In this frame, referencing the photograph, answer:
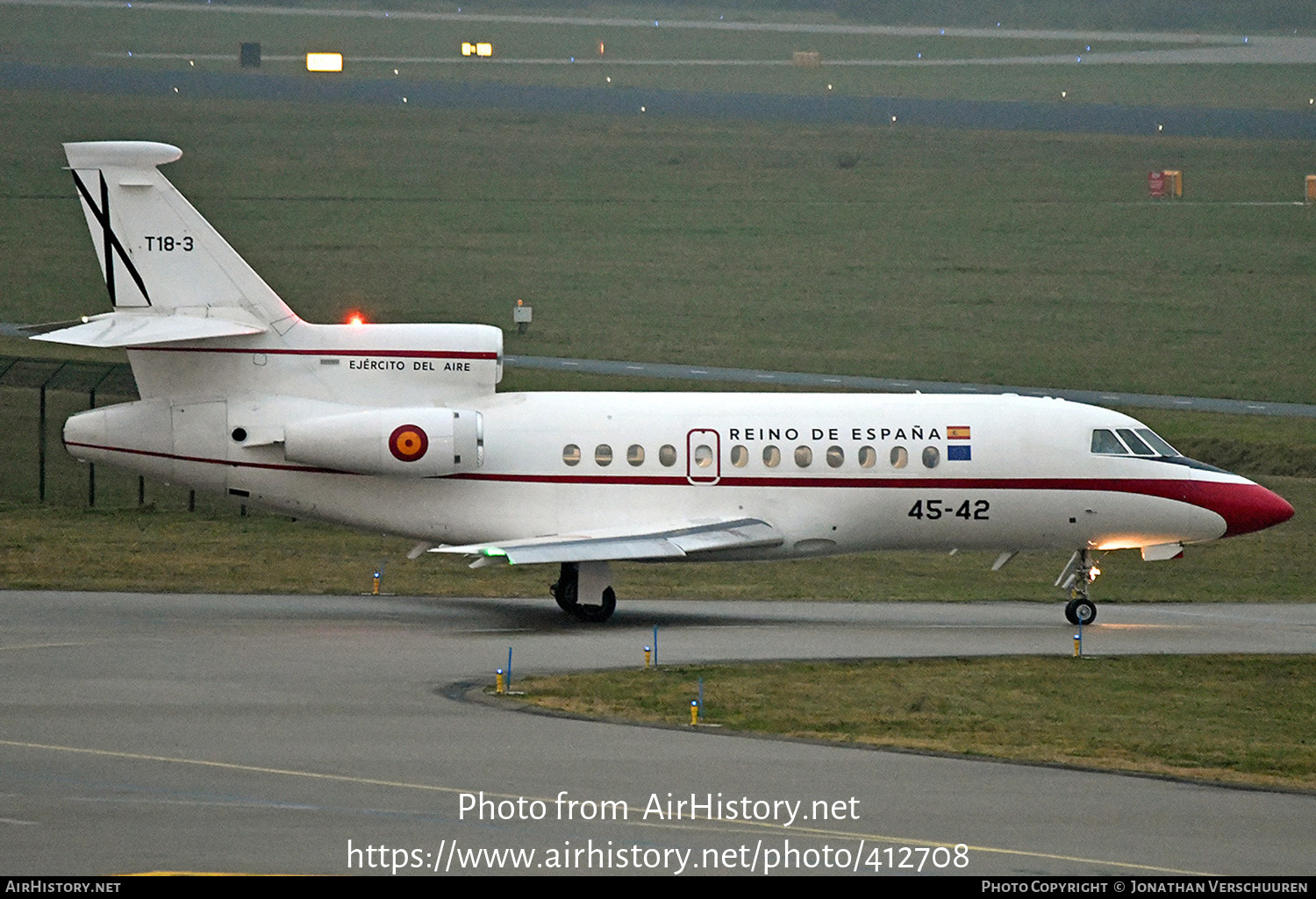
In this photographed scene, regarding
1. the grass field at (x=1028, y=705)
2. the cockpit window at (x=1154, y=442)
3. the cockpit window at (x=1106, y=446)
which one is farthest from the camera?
the cockpit window at (x=1154, y=442)

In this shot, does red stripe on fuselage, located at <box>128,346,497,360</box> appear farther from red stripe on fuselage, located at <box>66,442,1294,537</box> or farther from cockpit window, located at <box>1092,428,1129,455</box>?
cockpit window, located at <box>1092,428,1129,455</box>

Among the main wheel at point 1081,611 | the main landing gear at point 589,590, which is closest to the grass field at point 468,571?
the main landing gear at point 589,590

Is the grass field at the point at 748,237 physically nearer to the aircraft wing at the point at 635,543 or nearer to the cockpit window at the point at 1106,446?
the cockpit window at the point at 1106,446

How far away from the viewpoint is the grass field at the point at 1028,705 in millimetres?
23438

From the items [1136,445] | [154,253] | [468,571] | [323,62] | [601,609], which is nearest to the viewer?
[601,609]

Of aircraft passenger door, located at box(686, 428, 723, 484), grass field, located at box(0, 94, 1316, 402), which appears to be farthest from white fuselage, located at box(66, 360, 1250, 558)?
grass field, located at box(0, 94, 1316, 402)

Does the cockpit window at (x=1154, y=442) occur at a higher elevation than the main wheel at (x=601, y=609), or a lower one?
higher

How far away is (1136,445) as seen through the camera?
113 ft

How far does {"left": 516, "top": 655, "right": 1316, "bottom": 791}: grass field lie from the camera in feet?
76.9

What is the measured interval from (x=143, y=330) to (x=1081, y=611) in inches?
634

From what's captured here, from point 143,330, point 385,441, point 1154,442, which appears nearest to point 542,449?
point 385,441

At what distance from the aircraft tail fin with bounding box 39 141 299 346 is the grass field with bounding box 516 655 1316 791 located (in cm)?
1040

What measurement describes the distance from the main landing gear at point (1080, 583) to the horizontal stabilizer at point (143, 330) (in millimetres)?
14287

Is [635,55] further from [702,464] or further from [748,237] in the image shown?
[702,464]
